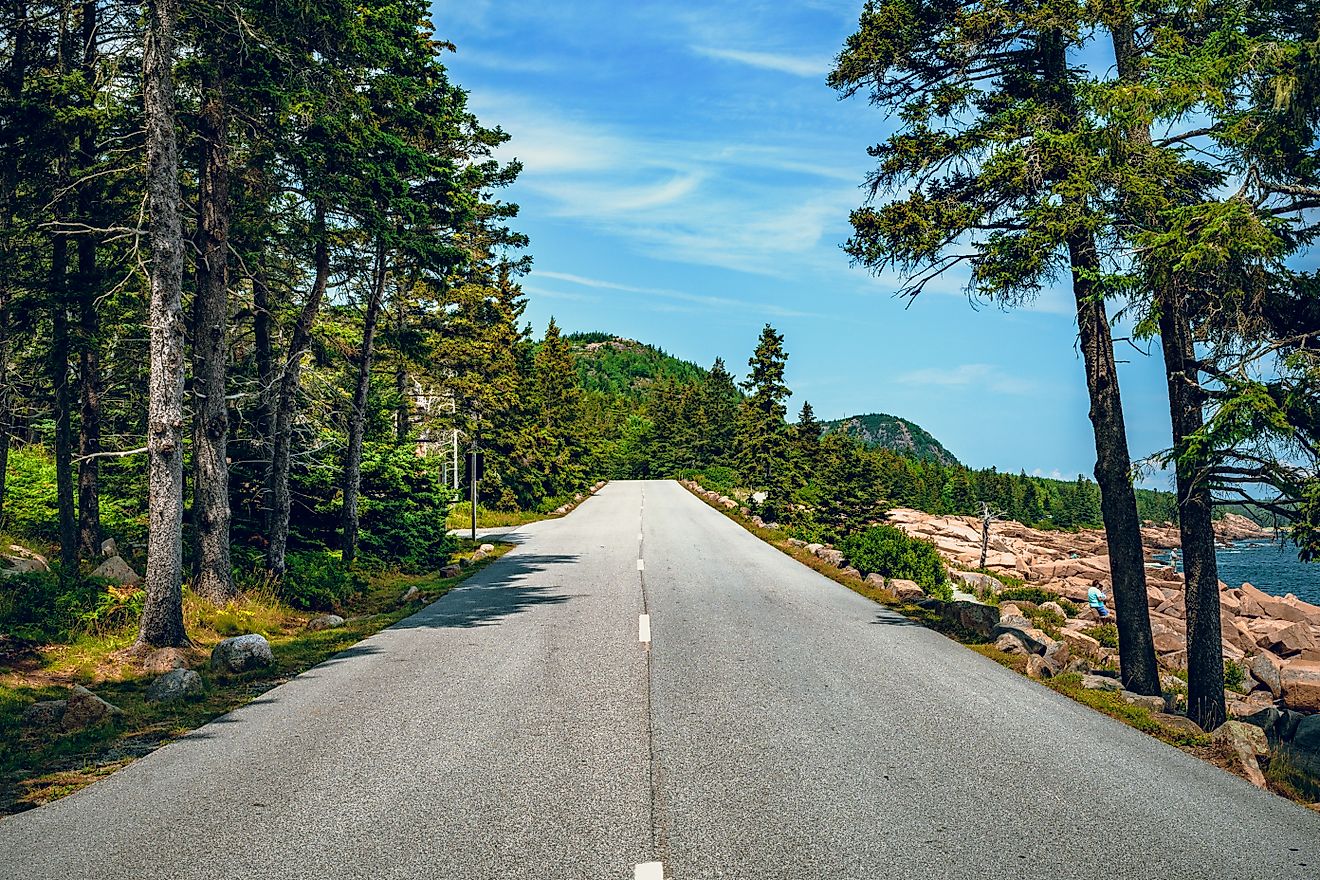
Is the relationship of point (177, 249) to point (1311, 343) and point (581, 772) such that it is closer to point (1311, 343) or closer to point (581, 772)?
point (581, 772)

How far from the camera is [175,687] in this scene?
8258 mm

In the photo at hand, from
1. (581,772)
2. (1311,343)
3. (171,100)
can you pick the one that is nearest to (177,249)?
(171,100)

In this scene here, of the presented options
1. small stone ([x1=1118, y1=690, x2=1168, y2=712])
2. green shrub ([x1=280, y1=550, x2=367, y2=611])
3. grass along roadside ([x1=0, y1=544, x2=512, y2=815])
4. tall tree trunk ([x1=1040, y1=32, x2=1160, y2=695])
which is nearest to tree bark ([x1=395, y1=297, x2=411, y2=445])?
green shrub ([x1=280, y1=550, x2=367, y2=611])

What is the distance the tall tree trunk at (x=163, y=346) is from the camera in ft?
33.4

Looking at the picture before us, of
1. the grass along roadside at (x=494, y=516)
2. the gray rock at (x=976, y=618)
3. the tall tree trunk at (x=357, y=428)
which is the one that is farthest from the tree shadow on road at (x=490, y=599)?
the grass along roadside at (x=494, y=516)

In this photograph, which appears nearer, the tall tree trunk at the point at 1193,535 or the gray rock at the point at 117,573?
the tall tree trunk at the point at 1193,535

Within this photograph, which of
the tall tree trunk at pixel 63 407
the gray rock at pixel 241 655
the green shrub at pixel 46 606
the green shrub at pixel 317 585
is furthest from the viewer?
the tall tree trunk at pixel 63 407

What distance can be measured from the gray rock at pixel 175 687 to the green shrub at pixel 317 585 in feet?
19.5

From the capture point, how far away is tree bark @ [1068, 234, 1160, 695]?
10664 mm

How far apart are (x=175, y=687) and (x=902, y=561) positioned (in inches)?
647

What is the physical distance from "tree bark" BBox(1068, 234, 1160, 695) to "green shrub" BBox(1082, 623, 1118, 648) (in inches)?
216

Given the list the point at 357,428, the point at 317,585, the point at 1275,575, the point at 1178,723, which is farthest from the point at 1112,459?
the point at 1275,575

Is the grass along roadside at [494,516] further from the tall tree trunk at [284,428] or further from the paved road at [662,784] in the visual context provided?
the paved road at [662,784]

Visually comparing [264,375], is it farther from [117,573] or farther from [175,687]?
[175,687]
